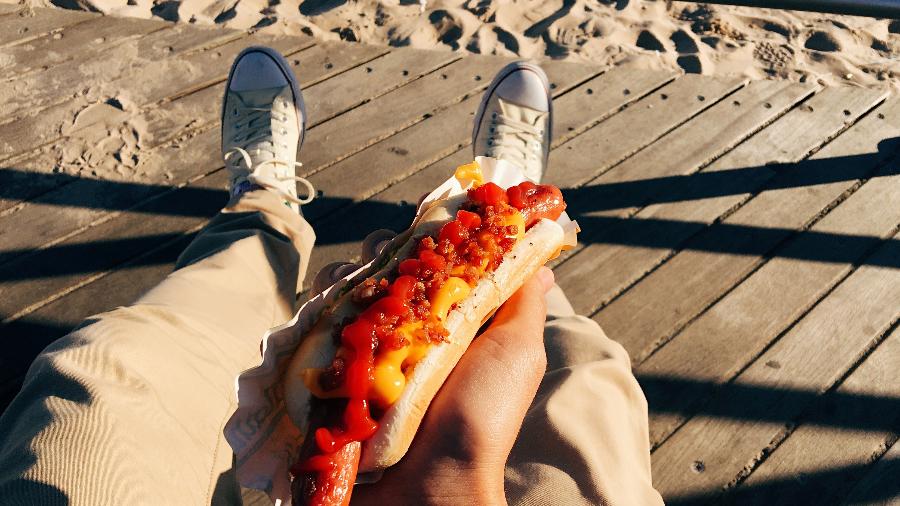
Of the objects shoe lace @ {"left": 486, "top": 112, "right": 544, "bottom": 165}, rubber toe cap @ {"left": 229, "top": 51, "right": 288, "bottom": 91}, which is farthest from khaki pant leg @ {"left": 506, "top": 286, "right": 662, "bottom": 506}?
rubber toe cap @ {"left": 229, "top": 51, "right": 288, "bottom": 91}

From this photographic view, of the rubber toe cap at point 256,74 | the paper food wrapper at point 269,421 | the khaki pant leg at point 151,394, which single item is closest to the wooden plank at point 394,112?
the rubber toe cap at point 256,74

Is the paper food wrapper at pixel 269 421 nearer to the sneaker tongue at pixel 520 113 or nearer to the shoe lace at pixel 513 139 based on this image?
the shoe lace at pixel 513 139

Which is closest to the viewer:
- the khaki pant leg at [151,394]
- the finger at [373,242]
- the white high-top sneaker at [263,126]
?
the khaki pant leg at [151,394]

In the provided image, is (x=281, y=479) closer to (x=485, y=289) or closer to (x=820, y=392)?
(x=485, y=289)

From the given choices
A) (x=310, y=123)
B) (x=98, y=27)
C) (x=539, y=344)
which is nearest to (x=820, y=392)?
(x=539, y=344)

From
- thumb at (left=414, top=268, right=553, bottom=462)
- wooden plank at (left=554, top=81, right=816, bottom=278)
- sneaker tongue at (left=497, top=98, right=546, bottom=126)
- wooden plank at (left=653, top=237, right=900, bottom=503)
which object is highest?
thumb at (left=414, top=268, right=553, bottom=462)

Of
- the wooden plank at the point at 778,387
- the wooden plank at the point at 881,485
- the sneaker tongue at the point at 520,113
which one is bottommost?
the wooden plank at the point at 881,485

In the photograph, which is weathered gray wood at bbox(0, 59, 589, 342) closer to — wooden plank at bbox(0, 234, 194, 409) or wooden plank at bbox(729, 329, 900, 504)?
wooden plank at bbox(0, 234, 194, 409)

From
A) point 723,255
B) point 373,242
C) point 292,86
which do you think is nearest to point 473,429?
point 373,242
